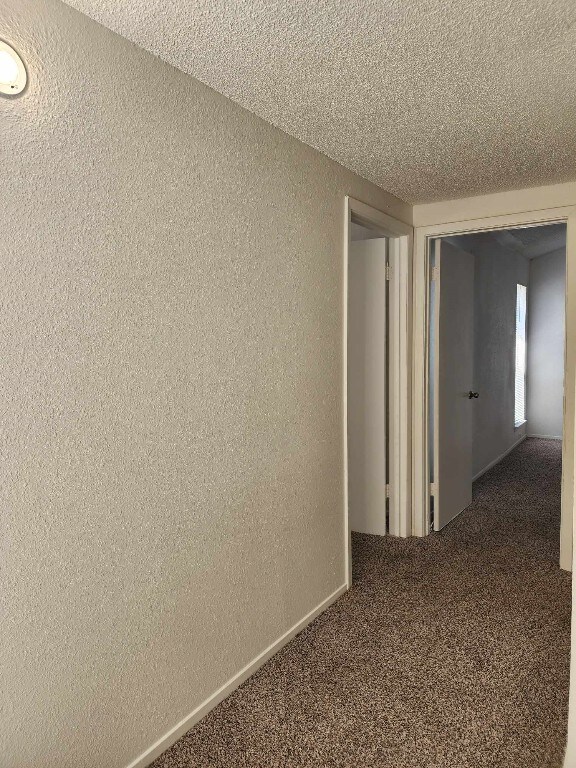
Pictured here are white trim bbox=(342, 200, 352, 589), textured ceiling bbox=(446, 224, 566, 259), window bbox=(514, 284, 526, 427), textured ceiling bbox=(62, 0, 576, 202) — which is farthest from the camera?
window bbox=(514, 284, 526, 427)

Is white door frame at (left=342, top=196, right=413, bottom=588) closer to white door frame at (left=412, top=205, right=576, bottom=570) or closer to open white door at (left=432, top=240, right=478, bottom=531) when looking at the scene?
white door frame at (left=412, top=205, right=576, bottom=570)

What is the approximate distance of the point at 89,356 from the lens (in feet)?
5.82

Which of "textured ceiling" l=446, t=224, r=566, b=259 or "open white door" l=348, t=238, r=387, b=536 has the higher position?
"textured ceiling" l=446, t=224, r=566, b=259

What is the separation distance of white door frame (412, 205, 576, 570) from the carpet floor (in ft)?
1.14

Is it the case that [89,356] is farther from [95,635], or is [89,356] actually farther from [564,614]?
[564,614]

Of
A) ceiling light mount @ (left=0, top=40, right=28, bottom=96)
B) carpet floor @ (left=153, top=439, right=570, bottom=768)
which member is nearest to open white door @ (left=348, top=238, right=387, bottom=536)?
carpet floor @ (left=153, top=439, right=570, bottom=768)

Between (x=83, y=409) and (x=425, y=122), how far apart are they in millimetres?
1838

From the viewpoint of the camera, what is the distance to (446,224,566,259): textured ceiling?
5754 millimetres

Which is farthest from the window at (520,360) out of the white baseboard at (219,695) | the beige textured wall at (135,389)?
the beige textured wall at (135,389)

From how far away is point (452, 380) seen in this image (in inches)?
179

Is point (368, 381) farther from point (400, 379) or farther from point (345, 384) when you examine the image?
point (345, 384)

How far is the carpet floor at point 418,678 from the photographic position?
206cm

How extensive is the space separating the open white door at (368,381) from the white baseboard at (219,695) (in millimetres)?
1237

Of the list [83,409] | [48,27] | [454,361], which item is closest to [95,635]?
[83,409]
